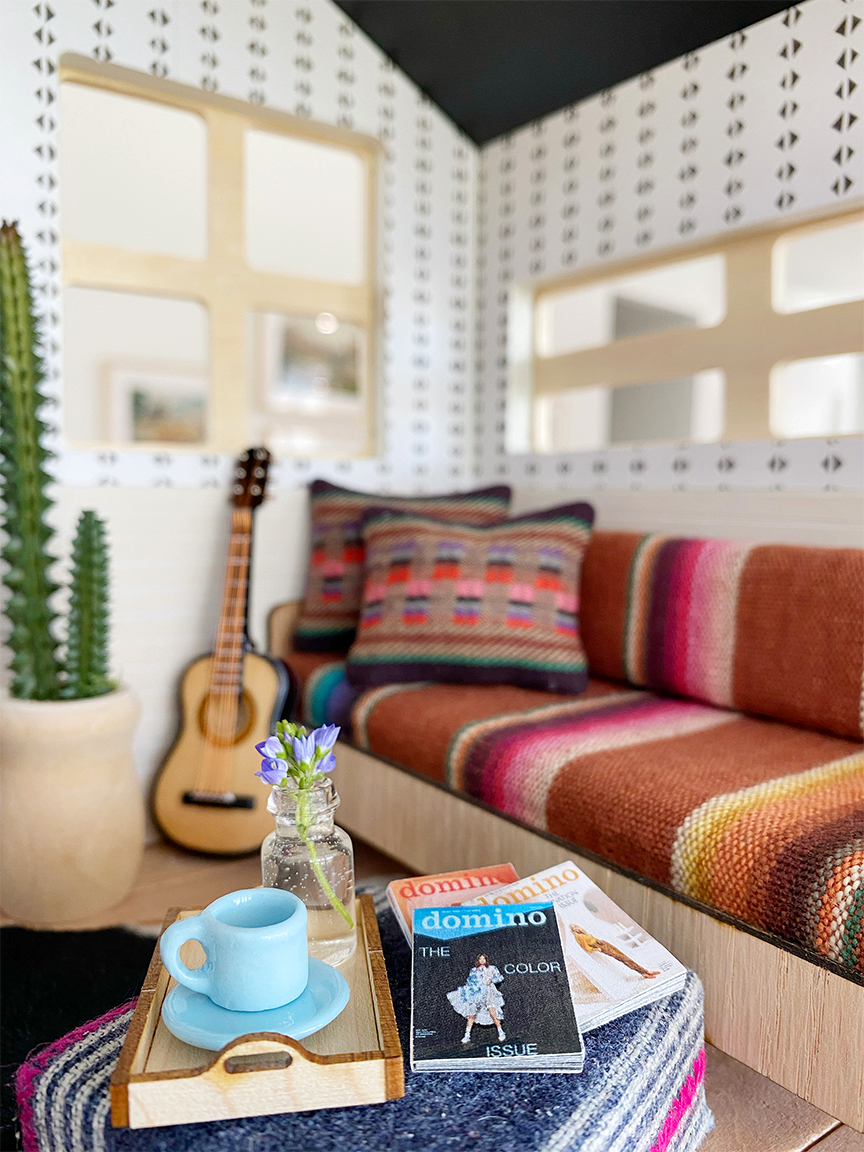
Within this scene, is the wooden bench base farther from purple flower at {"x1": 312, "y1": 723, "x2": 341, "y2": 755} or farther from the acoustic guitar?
the acoustic guitar

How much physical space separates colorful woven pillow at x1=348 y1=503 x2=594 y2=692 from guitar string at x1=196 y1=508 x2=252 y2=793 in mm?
323

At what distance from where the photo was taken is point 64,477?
227 centimetres

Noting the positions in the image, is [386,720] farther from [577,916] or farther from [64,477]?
[64,477]

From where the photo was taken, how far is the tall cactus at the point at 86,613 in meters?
1.99

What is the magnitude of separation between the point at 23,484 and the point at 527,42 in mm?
1757

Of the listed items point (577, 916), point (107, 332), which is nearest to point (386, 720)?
point (577, 916)

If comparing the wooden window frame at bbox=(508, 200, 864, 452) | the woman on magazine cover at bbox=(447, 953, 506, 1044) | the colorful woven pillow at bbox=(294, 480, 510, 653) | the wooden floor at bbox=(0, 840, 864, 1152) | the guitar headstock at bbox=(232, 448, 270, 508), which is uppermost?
the wooden window frame at bbox=(508, 200, 864, 452)

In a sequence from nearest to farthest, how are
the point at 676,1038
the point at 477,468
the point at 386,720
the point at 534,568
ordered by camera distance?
the point at 676,1038
the point at 386,720
the point at 534,568
the point at 477,468

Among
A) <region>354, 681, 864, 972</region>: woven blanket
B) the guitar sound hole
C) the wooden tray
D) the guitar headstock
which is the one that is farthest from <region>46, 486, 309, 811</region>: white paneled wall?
the wooden tray

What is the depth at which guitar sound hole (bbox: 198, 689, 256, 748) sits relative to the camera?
88.2 inches

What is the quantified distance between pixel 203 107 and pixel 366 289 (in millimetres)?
677

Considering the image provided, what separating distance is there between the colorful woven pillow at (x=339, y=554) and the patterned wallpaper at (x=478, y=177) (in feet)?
0.60

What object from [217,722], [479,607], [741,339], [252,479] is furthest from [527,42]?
[217,722]

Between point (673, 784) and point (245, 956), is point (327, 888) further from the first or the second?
point (673, 784)
